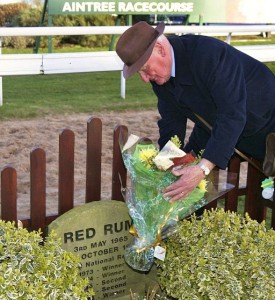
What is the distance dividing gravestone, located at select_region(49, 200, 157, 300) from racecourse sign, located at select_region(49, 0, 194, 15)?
7308mm

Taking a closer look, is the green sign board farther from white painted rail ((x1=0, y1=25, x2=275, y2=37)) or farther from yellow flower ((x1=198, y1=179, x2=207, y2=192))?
yellow flower ((x1=198, y1=179, x2=207, y2=192))

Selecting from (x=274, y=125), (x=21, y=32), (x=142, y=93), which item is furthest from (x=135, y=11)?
(x=274, y=125)

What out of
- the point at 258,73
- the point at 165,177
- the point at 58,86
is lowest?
the point at 58,86

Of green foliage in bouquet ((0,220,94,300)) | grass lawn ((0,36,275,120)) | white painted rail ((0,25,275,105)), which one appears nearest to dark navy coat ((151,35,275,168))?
green foliage in bouquet ((0,220,94,300))

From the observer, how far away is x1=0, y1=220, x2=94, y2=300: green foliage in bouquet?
2568mm

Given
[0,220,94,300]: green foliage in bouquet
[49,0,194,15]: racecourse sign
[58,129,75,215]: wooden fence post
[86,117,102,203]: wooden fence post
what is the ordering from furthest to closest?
[49,0,194,15]: racecourse sign
[86,117,102,203]: wooden fence post
[58,129,75,215]: wooden fence post
[0,220,94,300]: green foliage in bouquet

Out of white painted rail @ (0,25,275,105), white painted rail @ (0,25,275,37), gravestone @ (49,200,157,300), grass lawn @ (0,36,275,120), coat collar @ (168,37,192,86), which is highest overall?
coat collar @ (168,37,192,86)

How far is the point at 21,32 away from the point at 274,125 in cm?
409

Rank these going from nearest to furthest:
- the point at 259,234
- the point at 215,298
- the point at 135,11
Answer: the point at 215,298 → the point at 259,234 → the point at 135,11

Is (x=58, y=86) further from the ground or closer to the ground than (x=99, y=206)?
closer to the ground

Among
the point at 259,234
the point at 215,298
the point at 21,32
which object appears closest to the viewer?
the point at 215,298

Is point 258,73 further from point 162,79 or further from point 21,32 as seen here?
point 21,32

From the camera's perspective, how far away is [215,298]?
292 centimetres

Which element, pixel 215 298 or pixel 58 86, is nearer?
pixel 215 298
